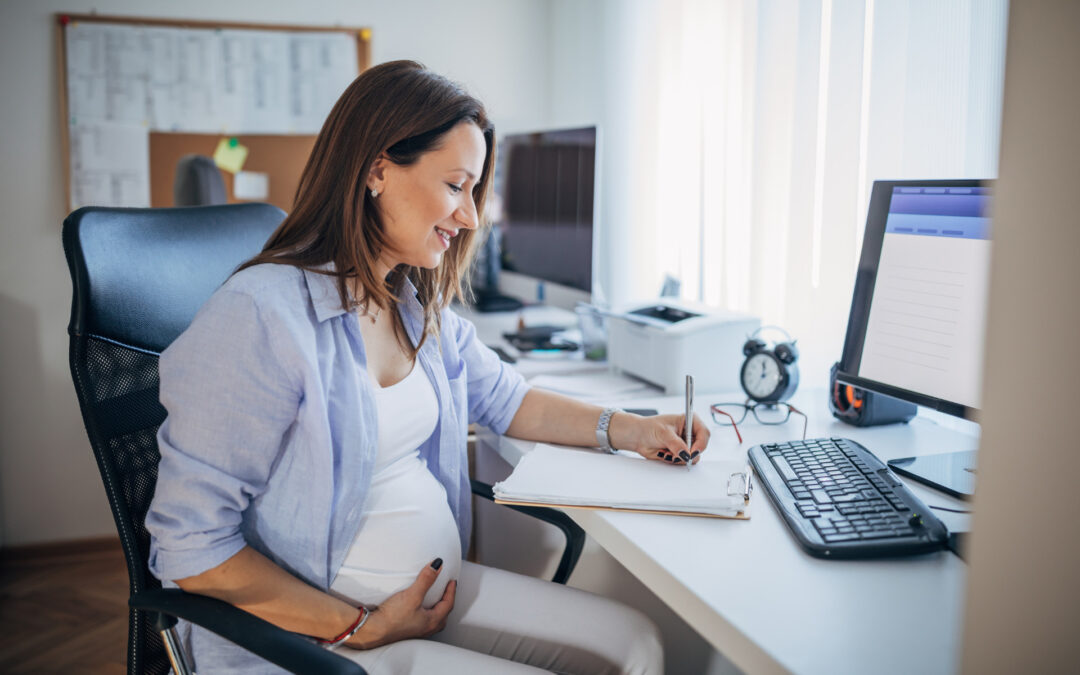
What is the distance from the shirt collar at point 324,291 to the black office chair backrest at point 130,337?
25cm

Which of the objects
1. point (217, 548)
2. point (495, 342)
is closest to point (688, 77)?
point (495, 342)

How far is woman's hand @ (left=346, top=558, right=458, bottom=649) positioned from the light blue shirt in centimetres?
8

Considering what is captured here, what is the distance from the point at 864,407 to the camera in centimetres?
134

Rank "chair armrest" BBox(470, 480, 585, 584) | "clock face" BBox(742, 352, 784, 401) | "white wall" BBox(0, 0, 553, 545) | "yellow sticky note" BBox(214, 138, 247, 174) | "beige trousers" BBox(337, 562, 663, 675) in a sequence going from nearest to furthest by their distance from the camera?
"beige trousers" BBox(337, 562, 663, 675) → "chair armrest" BBox(470, 480, 585, 584) → "clock face" BBox(742, 352, 784, 401) → "white wall" BBox(0, 0, 553, 545) → "yellow sticky note" BBox(214, 138, 247, 174)

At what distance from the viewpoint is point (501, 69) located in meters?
2.97

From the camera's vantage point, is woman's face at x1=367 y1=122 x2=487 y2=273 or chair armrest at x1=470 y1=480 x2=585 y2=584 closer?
woman's face at x1=367 y1=122 x2=487 y2=273

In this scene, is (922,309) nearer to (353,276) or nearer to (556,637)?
(556,637)

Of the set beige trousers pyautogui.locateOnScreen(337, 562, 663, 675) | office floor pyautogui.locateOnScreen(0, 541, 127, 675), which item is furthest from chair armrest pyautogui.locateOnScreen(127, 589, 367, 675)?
office floor pyautogui.locateOnScreen(0, 541, 127, 675)

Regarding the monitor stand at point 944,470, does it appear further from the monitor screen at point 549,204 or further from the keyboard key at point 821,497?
the monitor screen at point 549,204

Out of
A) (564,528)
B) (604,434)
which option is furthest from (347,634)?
(604,434)

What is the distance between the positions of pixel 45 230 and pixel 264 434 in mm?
2237

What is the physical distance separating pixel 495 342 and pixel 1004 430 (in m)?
1.73

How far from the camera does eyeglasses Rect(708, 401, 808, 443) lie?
1.42m

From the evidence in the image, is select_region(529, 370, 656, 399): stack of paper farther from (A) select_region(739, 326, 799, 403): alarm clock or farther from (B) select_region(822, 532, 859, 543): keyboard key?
(B) select_region(822, 532, 859, 543): keyboard key
